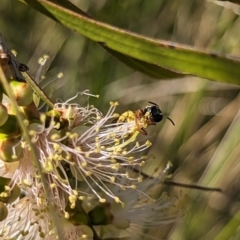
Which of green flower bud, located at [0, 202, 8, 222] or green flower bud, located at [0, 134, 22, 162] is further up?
green flower bud, located at [0, 134, 22, 162]

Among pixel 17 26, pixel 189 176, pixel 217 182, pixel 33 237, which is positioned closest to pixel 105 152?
pixel 33 237

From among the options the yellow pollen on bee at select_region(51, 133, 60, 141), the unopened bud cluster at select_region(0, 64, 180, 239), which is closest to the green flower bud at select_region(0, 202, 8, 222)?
the unopened bud cluster at select_region(0, 64, 180, 239)

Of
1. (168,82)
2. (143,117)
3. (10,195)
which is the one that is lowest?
(168,82)

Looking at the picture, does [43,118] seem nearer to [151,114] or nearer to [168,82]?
[151,114]

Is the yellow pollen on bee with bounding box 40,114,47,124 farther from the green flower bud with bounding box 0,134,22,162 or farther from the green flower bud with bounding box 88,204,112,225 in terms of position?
the green flower bud with bounding box 88,204,112,225

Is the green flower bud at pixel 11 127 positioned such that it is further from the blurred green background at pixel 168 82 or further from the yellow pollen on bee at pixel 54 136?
the blurred green background at pixel 168 82

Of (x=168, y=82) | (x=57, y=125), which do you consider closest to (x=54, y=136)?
(x=57, y=125)

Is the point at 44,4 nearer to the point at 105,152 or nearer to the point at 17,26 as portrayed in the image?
the point at 105,152
